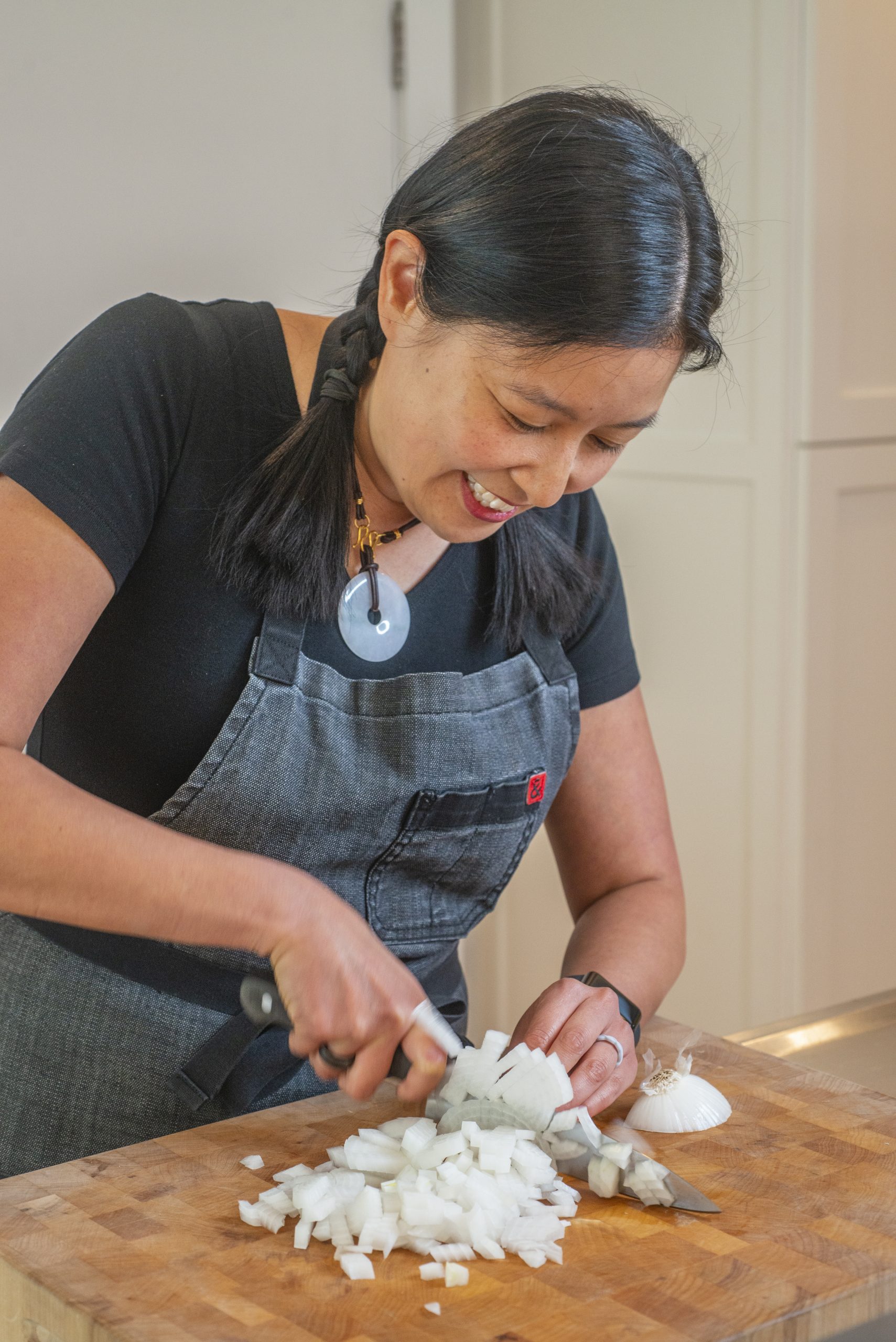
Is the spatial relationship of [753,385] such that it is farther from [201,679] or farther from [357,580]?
[201,679]

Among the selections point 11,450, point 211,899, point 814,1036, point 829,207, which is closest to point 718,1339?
point 211,899

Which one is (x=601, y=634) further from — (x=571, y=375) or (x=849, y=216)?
(x=849, y=216)

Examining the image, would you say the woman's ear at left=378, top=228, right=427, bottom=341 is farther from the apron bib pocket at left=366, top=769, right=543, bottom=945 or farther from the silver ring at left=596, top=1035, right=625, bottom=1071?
the silver ring at left=596, top=1035, right=625, bottom=1071

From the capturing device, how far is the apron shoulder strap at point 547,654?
1273mm

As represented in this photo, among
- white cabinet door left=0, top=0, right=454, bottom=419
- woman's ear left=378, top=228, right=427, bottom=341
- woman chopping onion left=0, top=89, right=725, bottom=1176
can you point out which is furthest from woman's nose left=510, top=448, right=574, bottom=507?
white cabinet door left=0, top=0, right=454, bottom=419

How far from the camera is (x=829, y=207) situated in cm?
203

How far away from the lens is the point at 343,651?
116cm

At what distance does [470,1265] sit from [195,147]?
1680mm

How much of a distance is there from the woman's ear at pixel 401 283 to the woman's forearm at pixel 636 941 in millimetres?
563

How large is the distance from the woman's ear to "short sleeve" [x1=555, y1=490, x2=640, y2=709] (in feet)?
1.03

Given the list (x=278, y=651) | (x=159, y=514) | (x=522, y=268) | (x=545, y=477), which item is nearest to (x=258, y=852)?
(x=278, y=651)

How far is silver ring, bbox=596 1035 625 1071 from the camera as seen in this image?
3.59 ft

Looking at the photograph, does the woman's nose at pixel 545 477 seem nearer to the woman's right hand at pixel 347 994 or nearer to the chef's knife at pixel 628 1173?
the woman's right hand at pixel 347 994

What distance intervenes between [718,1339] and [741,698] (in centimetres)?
152
